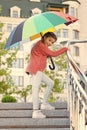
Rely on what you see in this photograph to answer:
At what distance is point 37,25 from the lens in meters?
8.51

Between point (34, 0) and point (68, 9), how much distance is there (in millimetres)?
4401

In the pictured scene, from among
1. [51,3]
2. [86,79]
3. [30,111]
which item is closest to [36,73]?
[30,111]

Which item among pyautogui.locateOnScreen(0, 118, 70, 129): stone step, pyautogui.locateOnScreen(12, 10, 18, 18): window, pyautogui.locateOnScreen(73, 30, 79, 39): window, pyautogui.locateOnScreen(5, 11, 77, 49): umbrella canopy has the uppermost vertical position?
pyautogui.locateOnScreen(12, 10, 18, 18): window

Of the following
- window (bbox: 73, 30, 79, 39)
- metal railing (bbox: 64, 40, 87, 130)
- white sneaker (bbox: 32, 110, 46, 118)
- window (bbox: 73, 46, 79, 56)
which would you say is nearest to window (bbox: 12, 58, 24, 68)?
window (bbox: 73, 46, 79, 56)

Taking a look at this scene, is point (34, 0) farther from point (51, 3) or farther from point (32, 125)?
point (32, 125)

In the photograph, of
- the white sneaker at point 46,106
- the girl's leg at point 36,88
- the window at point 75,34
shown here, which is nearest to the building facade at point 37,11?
the window at point 75,34

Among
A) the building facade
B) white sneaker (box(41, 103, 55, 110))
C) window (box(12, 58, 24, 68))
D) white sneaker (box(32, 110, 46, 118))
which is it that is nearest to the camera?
white sneaker (box(32, 110, 46, 118))

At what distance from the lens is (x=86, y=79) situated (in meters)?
6.37

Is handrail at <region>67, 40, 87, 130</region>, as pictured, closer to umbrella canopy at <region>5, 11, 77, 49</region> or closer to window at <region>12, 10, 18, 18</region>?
umbrella canopy at <region>5, 11, 77, 49</region>

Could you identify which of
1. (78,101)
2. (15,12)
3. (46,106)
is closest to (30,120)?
(46,106)

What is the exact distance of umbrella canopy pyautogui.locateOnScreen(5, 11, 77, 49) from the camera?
8.45 m

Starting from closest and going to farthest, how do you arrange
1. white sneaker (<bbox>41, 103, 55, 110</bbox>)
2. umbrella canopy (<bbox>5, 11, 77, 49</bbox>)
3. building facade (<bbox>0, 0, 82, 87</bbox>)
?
1. umbrella canopy (<bbox>5, 11, 77, 49</bbox>)
2. white sneaker (<bbox>41, 103, 55, 110</bbox>)
3. building facade (<bbox>0, 0, 82, 87</bbox>)

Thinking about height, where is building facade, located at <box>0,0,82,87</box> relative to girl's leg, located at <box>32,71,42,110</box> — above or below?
above

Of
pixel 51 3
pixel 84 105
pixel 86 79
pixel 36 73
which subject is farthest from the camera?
pixel 51 3
